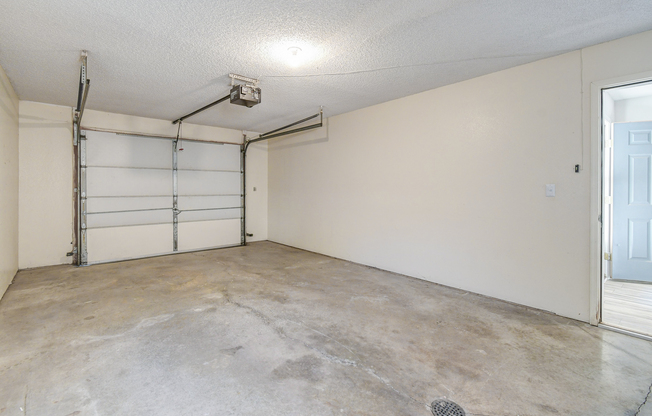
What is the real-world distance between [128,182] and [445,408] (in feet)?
20.1

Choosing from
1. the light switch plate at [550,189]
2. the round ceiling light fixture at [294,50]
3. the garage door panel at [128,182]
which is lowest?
the light switch plate at [550,189]

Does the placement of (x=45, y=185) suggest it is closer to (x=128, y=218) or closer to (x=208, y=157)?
(x=128, y=218)

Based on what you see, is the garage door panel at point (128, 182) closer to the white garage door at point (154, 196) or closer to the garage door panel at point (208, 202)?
the white garage door at point (154, 196)

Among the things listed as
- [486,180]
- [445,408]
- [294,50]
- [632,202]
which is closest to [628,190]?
[632,202]

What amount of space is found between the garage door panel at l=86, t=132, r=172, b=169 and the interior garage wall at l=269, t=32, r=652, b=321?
348 centimetres

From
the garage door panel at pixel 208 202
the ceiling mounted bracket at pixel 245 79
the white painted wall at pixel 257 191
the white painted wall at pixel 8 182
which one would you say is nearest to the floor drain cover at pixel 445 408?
the ceiling mounted bracket at pixel 245 79

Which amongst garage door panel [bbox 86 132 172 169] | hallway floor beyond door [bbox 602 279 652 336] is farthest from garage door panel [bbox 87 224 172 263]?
hallway floor beyond door [bbox 602 279 652 336]

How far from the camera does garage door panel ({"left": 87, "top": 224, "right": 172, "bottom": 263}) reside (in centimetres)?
528

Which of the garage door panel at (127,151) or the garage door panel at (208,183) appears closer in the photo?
the garage door panel at (127,151)

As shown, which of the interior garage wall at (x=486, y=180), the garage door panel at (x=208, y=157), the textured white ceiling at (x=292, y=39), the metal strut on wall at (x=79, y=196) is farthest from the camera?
the garage door panel at (x=208, y=157)

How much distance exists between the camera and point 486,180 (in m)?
3.57

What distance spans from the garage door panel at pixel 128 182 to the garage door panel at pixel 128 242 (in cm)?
67

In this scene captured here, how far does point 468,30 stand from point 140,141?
5742mm

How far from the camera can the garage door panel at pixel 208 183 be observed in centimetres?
628
